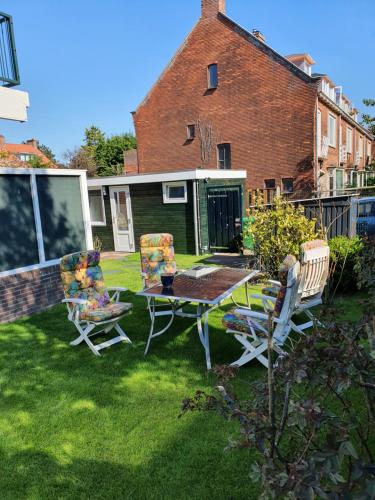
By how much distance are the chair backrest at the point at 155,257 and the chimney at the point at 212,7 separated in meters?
16.5

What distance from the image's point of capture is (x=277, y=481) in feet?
4.10

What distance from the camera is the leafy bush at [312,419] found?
1.19m

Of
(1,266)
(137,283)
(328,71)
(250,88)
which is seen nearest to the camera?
(1,266)

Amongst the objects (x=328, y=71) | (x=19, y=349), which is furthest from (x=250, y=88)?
(x=19, y=349)

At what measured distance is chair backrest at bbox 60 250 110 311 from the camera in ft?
16.7

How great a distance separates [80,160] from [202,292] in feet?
104

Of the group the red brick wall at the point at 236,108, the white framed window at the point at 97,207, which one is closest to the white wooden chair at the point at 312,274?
the white framed window at the point at 97,207

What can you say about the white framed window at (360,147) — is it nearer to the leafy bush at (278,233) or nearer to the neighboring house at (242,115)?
the neighboring house at (242,115)

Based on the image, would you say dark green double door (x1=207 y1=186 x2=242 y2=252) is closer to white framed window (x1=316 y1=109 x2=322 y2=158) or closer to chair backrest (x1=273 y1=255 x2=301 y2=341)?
white framed window (x1=316 y1=109 x2=322 y2=158)

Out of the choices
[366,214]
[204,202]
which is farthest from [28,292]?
[366,214]

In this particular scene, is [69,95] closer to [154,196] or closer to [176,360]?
[154,196]

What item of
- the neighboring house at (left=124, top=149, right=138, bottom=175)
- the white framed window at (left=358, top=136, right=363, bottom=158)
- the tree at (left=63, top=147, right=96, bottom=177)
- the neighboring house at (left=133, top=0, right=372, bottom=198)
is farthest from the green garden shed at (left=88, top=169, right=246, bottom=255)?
the tree at (left=63, top=147, right=96, bottom=177)

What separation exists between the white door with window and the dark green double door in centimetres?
320

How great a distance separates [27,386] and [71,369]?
51 centimetres
